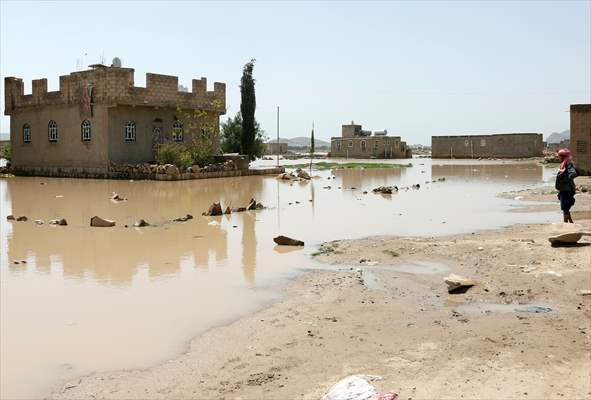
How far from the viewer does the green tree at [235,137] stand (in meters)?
40.5

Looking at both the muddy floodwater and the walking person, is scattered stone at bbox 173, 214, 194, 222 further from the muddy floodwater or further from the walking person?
the walking person

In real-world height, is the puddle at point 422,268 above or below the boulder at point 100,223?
below

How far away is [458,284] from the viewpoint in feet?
23.2

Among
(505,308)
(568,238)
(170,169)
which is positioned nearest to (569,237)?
(568,238)

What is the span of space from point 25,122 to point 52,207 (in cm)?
1957

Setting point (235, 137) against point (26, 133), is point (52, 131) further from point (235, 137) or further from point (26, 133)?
point (235, 137)

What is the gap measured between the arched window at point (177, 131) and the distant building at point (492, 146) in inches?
1636

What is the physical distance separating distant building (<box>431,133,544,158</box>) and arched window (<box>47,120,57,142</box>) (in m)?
46.1

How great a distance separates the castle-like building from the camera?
96.0ft

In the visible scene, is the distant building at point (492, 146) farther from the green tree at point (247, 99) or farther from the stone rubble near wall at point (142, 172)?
the stone rubble near wall at point (142, 172)

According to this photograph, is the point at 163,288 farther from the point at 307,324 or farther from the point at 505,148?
the point at 505,148

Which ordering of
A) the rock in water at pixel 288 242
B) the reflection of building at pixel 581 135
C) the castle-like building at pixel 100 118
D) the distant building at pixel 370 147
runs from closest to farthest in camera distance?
the rock in water at pixel 288 242 → the reflection of building at pixel 581 135 → the castle-like building at pixel 100 118 → the distant building at pixel 370 147

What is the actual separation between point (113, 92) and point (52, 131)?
5426 millimetres

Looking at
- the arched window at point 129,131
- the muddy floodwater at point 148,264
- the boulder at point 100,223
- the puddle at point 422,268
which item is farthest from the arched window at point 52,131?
the puddle at point 422,268
